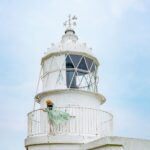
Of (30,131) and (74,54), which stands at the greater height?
(74,54)

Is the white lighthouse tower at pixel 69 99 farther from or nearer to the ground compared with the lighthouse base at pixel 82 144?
farther from the ground

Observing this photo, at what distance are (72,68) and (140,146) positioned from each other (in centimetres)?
409

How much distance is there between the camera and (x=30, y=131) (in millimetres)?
12742

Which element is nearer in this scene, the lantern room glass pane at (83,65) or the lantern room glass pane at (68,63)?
the lantern room glass pane at (68,63)

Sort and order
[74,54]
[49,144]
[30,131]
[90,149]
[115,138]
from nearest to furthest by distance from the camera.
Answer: [115,138] < [90,149] < [49,144] < [30,131] < [74,54]

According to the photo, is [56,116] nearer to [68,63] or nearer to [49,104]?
[49,104]

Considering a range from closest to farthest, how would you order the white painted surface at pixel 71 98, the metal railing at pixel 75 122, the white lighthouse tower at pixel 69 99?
the white lighthouse tower at pixel 69 99 < the metal railing at pixel 75 122 < the white painted surface at pixel 71 98

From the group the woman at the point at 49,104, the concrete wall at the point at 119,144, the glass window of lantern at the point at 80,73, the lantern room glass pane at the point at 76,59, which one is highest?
the lantern room glass pane at the point at 76,59

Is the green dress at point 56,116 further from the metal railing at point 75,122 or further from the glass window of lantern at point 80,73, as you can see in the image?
the glass window of lantern at point 80,73

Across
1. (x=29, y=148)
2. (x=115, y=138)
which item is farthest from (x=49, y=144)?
Answer: (x=115, y=138)

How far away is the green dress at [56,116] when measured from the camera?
1212 centimetres

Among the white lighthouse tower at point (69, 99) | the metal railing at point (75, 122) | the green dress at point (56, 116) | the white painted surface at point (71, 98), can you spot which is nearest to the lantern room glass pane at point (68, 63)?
the white lighthouse tower at point (69, 99)

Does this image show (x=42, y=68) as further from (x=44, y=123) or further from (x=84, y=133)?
(x=84, y=133)

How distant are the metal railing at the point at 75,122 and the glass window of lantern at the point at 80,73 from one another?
110 centimetres
